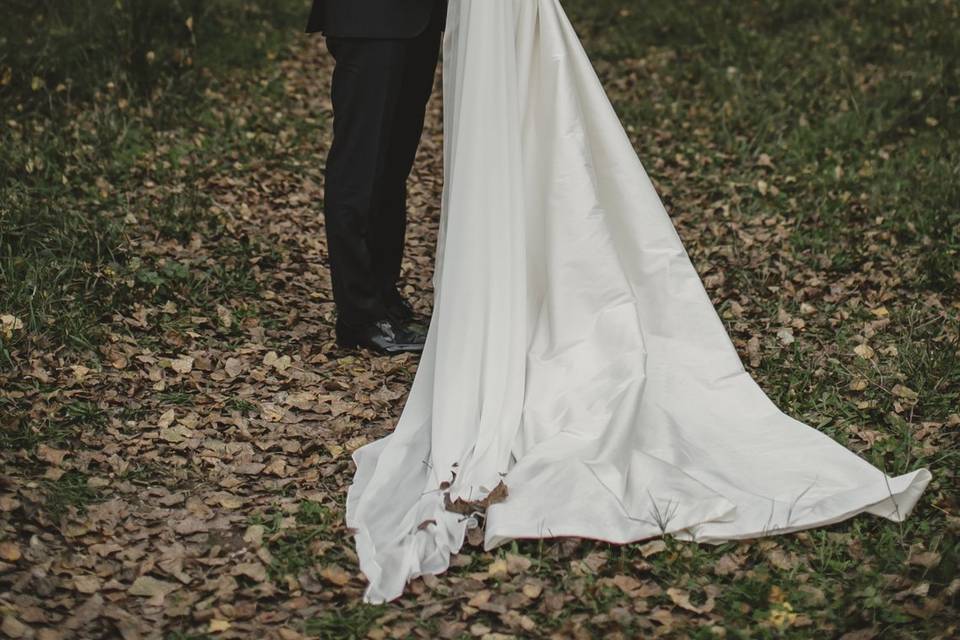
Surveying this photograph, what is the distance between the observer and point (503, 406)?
12.5ft

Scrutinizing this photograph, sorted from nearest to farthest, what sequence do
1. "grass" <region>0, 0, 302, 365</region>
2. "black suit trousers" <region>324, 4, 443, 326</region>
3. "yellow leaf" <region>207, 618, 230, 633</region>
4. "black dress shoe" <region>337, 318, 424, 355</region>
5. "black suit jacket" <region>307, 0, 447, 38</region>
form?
"yellow leaf" <region>207, 618, 230, 633</region>, "black suit jacket" <region>307, 0, 447, 38</region>, "black suit trousers" <region>324, 4, 443, 326</region>, "black dress shoe" <region>337, 318, 424, 355</region>, "grass" <region>0, 0, 302, 365</region>

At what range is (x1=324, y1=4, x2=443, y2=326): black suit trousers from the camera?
4246 millimetres

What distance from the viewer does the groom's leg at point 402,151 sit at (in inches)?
174

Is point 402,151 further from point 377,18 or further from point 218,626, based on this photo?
point 218,626

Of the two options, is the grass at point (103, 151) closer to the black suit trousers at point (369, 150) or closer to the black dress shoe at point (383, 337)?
the black dress shoe at point (383, 337)

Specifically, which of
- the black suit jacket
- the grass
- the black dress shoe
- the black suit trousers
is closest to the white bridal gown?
the black suit jacket

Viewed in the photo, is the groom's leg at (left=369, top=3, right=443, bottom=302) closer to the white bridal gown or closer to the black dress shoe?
the black dress shoe

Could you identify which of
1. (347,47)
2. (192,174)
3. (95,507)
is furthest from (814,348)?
(192,174)

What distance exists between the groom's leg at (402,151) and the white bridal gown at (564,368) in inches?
18.8

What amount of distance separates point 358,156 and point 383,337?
35.8 inches

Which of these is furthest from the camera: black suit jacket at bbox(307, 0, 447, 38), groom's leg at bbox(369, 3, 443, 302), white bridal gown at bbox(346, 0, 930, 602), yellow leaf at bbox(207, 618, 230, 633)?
groom's leg at bbox(369, 3, 443, 302)

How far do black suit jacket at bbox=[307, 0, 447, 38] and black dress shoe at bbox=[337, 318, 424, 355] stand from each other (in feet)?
4.46

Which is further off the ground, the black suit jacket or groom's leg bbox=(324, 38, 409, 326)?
the black suit jacket

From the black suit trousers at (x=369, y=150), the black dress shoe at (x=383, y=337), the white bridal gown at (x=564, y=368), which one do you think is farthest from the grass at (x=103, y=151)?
the white bridal gown at (x=564, y=368)
